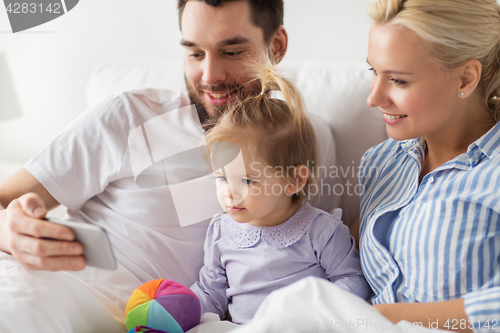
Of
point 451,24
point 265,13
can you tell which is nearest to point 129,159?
point 265,13

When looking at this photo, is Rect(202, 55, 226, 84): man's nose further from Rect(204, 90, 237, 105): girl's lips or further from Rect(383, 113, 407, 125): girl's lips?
Rect(383, 113, 407, 125): girl's lips

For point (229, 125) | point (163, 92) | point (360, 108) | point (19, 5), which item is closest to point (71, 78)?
point (19, 5)

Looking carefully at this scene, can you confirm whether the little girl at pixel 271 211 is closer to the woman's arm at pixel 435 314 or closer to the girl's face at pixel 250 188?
the girl's face at pixel 250 188

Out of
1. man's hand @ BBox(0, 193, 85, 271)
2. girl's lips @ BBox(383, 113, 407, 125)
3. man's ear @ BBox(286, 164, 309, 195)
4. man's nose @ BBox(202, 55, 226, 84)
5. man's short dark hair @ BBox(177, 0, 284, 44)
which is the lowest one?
man's ear @ BBox(286, 164, 309, 195)

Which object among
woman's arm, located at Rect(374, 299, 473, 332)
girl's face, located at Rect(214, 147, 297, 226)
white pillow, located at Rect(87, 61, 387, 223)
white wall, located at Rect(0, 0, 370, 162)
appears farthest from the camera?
white wall, located at Rect(0, 0, 370, 162)

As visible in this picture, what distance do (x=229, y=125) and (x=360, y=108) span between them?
44cm

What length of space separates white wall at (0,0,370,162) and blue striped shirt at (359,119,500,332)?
69cm

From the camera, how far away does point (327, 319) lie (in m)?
0.60

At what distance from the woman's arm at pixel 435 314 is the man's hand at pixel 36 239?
0.62 metres

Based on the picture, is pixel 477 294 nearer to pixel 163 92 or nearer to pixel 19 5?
pixel 163 92

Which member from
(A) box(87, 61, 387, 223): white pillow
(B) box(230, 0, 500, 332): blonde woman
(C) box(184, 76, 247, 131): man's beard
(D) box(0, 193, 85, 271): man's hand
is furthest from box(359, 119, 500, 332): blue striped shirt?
(D) box(0, 193, 85, 271): man's hand

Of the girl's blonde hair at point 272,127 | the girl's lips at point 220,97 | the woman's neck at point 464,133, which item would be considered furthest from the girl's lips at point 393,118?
the girl's lips at point 220,97

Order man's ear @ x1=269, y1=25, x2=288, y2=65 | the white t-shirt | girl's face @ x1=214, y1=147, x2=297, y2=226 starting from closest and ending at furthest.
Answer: girl's face @ x1=214, y1=147, x2=297, y2=226
the white t-shirt
man's ear @ x1=269, y1=25, x2=288, y2=65

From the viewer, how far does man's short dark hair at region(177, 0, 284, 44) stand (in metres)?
1.23
